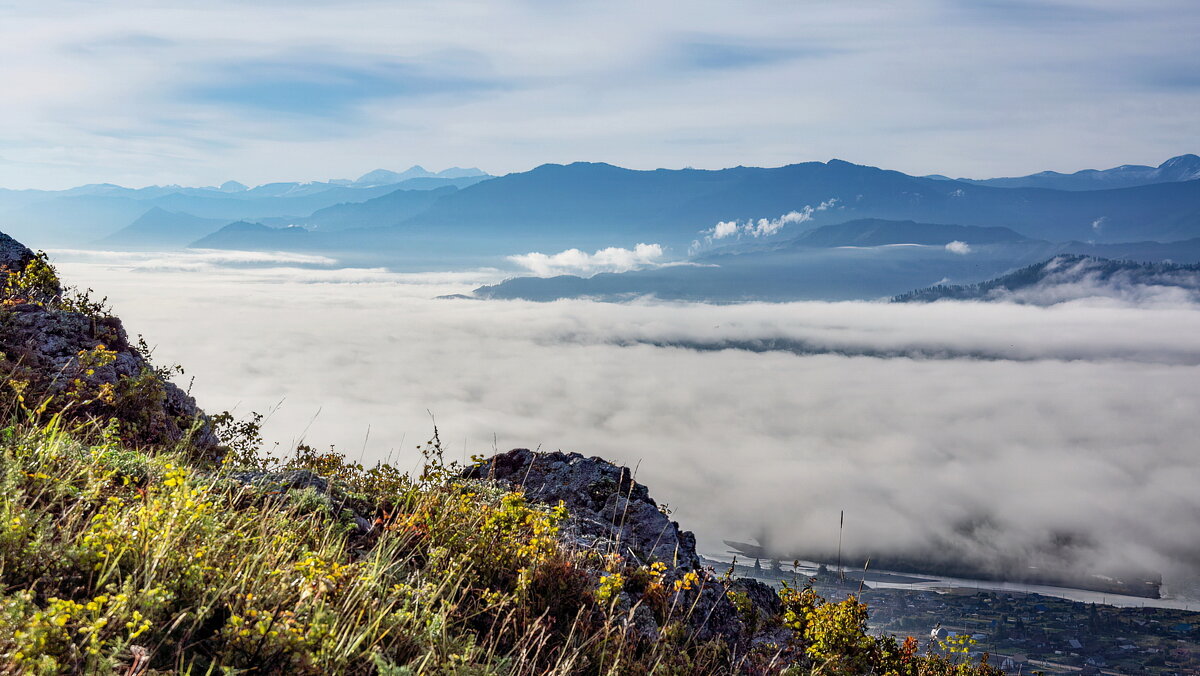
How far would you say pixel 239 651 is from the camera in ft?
12.2

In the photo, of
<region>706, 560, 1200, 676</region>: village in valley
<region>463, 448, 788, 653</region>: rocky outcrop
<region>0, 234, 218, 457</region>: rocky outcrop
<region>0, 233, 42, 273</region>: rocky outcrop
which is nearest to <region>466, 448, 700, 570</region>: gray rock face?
<region>463, 448, 788, 653</region>: rocky outcrop

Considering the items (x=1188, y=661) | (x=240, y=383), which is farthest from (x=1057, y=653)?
(x=240, y=383)

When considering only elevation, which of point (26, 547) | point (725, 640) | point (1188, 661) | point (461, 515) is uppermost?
point (26, 547)

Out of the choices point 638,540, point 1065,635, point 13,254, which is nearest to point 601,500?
point 638,540

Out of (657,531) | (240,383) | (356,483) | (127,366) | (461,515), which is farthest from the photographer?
(240,383)

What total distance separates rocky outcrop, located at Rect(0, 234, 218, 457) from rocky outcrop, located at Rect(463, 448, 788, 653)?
4494mm

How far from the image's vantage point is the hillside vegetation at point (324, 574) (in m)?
3.68

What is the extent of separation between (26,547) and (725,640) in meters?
5.72

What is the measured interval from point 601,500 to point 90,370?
23.9 feet

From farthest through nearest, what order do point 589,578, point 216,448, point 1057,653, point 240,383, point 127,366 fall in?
point 240,383
point 1057,653
point 127,366
point 216,448
point 589,578

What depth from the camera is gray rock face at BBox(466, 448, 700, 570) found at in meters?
8.65

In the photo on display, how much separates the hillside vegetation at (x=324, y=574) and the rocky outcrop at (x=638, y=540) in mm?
44

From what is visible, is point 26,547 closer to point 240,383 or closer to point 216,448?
point 216,448

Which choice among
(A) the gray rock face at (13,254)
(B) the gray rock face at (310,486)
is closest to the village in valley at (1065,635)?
(A) the gray rock face at (13,254)
